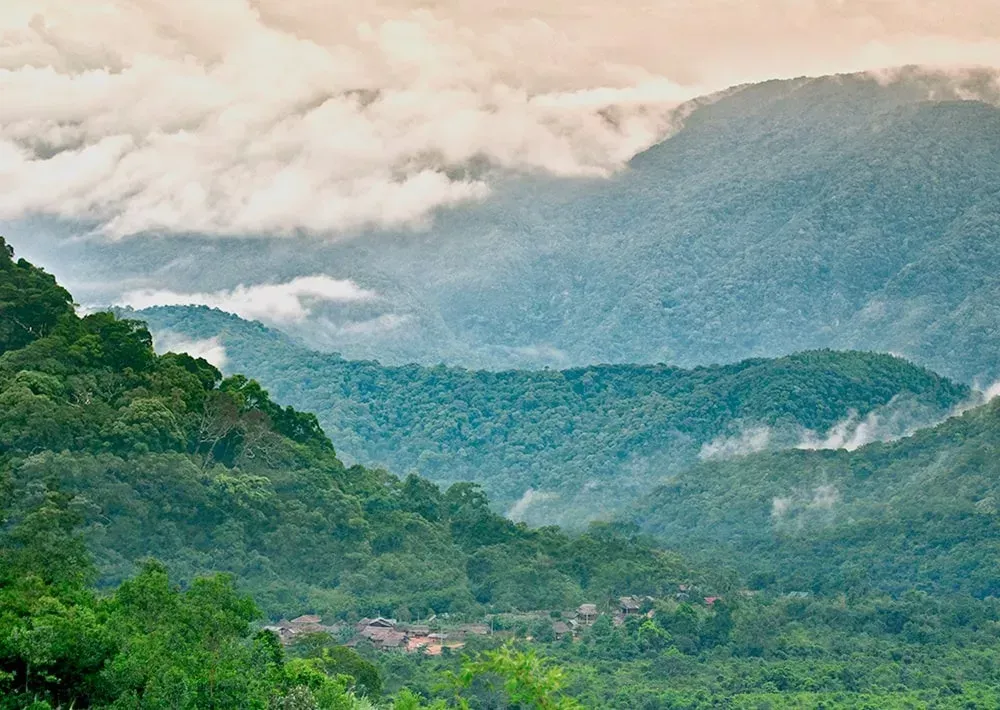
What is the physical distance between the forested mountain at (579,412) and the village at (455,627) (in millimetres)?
33049

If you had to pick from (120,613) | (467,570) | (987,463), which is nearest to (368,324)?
(987,463)

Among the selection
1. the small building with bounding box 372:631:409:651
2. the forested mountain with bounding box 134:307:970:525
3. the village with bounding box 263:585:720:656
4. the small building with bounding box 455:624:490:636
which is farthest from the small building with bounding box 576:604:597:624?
the forested mountain with bounding box 134:307:970:525

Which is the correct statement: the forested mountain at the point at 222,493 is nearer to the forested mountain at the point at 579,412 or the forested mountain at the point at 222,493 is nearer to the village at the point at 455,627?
the village at the point at 455,627

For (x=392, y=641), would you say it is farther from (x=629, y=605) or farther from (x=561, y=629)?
(x=629, y=605)

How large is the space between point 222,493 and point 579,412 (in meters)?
50.8

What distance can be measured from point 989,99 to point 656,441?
216 ft

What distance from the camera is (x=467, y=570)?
51.4 metres

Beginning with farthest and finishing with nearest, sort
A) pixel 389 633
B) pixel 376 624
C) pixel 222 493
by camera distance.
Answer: pixel 222 493, pixel 376 624, pixel 389 633

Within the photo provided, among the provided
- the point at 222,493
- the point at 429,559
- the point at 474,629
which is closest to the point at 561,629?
the point at 474,629

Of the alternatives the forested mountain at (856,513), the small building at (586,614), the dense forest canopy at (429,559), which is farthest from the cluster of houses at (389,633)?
the forested mountain at (856,513)

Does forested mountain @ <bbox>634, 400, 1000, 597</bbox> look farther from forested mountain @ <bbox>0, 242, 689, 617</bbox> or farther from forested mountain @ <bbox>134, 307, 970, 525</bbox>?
forested mountain @ <bbox>134, 307, 970, 525</bbox>

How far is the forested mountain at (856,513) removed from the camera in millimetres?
57844

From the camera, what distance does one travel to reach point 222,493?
46.9 metres

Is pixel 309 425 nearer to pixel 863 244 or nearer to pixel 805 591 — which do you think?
pixel 805 591
